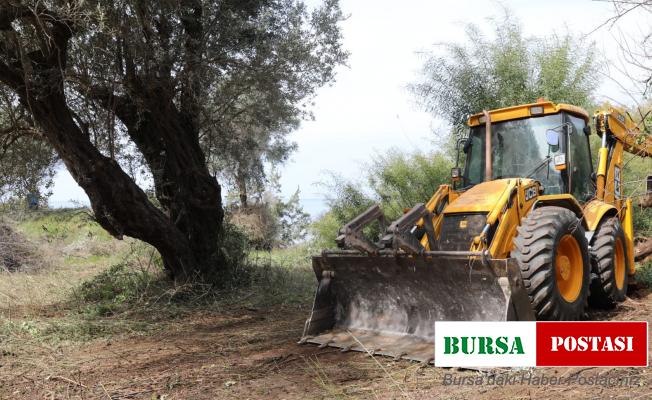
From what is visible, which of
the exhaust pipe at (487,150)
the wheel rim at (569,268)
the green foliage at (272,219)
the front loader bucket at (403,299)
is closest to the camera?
the front loader bucket at (403,299)

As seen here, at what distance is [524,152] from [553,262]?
1.82 m

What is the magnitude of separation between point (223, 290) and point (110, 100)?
10.4 ft

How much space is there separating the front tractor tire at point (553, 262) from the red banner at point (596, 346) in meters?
0.47

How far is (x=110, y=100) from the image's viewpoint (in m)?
7.61

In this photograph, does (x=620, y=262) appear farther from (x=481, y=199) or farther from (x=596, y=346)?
(x=596, y=346)

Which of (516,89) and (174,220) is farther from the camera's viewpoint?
(516,89)

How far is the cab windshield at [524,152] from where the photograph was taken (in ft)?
22.1

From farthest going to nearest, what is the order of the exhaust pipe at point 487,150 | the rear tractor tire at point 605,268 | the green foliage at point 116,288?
the green foliage at point 116,288
the exhaust pipe at point 487,150
the rear tractor tire at point 605,268

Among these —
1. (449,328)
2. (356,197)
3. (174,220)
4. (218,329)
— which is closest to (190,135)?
(174,220)

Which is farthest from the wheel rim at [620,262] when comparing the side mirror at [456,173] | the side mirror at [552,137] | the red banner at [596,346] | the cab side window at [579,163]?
the red banner at [596,346]

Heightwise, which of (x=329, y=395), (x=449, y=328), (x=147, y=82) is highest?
(x=147, y=82)

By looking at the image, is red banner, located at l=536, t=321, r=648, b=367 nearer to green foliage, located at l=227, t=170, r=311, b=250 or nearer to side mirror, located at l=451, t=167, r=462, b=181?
side mirror, located at l=451, t=167, r=462, b=181

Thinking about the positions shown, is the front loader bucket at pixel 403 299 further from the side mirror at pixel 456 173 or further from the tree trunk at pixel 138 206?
the tree trunk at pixel 138 206

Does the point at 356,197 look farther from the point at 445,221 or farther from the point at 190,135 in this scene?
the point at 445,221
